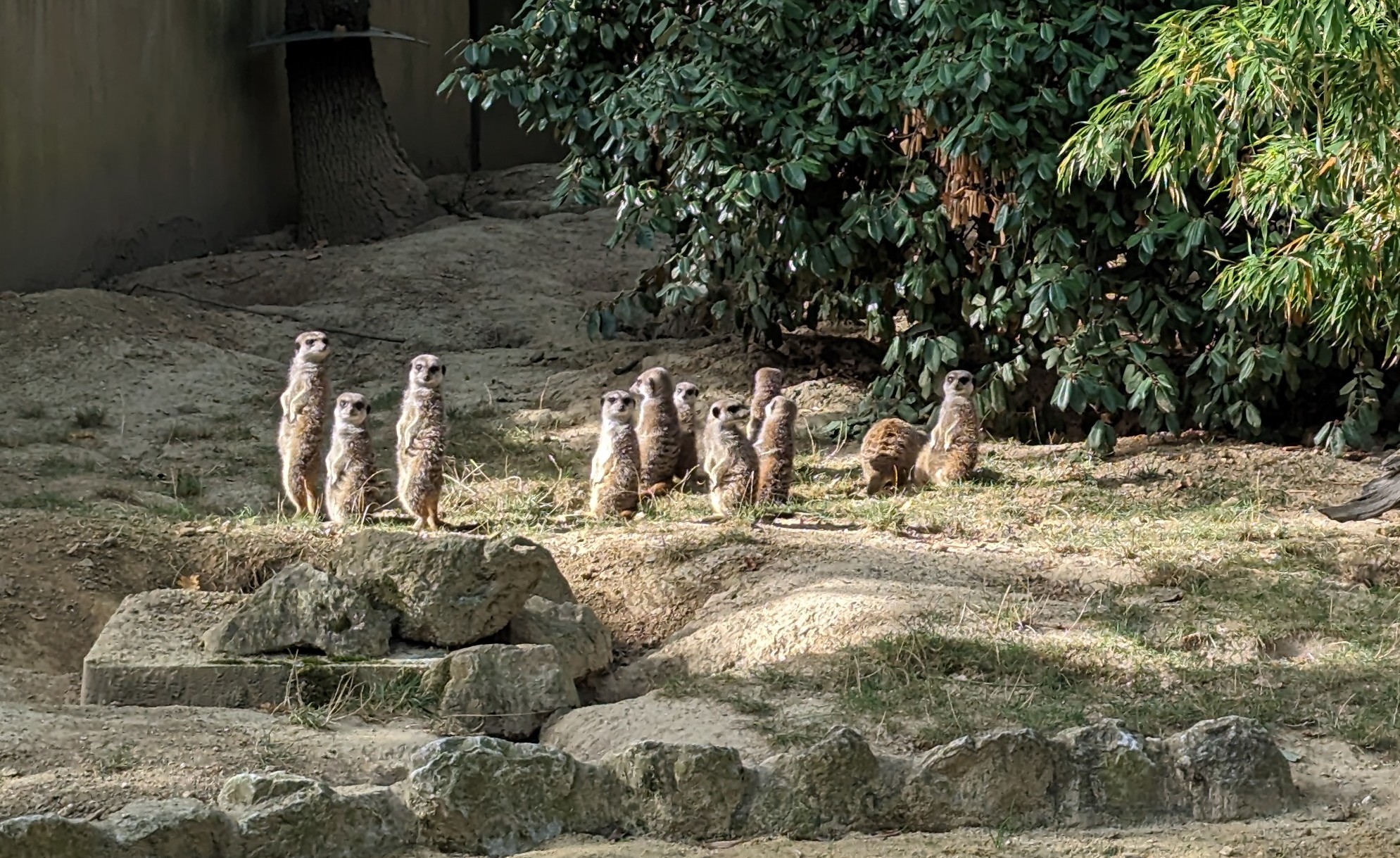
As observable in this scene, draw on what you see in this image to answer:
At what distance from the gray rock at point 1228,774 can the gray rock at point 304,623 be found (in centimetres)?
254

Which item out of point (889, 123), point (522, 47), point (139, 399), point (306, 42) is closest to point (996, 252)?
point (889, 123)

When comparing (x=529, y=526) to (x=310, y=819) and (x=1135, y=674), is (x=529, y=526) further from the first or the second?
(x=310, y=819)

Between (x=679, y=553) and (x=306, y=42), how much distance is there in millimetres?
7588

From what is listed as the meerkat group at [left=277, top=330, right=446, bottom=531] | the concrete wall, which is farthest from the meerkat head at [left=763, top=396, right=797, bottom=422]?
the concrete wall

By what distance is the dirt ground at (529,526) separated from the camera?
4.32 metres

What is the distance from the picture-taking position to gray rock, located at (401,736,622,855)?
3.98m

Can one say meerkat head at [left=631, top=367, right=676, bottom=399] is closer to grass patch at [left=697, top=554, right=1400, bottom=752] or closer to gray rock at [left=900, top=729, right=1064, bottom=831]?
grass patch at [left=697, top=554, right=1400, bottom=752]

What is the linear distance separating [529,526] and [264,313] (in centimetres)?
466

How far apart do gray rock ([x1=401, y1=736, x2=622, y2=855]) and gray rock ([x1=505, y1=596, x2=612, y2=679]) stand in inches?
52.4

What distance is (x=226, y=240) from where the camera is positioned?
12.6 metres

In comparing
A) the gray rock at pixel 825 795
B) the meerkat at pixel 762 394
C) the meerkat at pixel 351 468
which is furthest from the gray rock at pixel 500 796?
the meerkat at pixel 762 394

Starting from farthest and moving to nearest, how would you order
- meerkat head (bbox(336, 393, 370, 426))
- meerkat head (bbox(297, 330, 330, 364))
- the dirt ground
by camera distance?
meerkat head (bbox(297, 330, 330, 364))
meerkat head (bbox(336, 393, 370, 426))
the dirt ground

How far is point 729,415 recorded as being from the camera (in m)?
7.26

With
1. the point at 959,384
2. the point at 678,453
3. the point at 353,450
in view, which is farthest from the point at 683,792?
the point at 959,384
